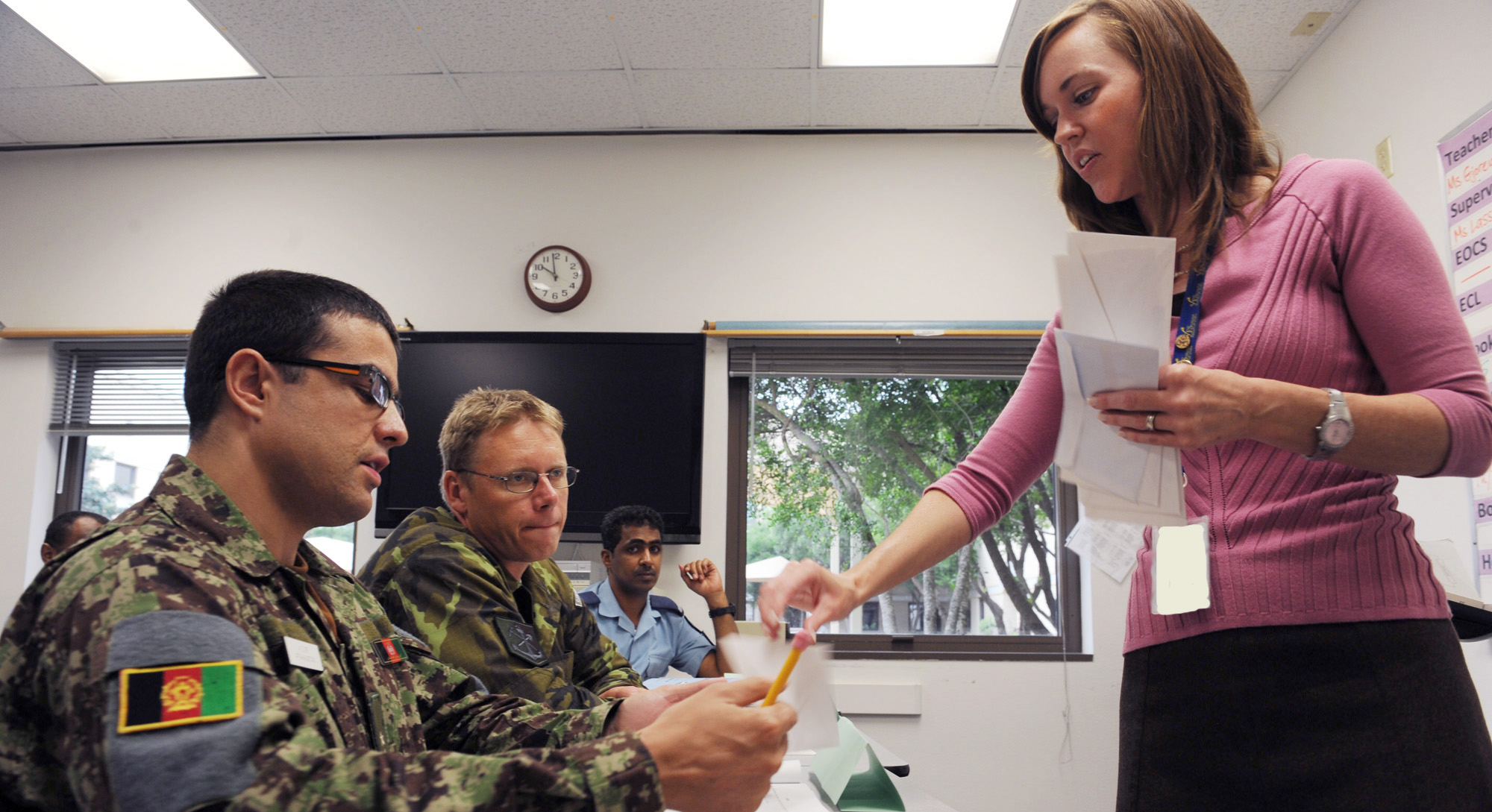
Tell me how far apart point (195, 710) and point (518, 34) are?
124 inches

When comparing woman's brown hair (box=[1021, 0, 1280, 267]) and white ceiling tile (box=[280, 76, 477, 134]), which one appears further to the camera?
white ceiling tile (box=[280, 76, 477, 134])

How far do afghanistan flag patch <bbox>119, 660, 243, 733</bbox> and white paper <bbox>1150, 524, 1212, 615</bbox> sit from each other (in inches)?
33.7

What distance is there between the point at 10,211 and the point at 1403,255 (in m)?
5.35

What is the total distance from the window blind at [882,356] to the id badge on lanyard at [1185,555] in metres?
2.94

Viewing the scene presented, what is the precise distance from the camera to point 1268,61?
346 centimetres

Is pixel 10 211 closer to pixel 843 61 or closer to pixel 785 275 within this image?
pixel 785 275

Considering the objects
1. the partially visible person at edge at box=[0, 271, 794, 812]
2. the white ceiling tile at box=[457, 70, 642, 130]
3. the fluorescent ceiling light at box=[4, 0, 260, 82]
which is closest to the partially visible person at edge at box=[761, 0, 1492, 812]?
the partially visible person at edge at box=[0, 271, 794, 812]

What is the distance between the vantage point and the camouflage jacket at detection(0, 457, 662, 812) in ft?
2.35

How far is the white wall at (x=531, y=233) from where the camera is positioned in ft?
13.1

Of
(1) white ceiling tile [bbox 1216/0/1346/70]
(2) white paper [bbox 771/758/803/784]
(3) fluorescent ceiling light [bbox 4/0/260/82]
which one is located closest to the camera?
(2) white paper [bbox 771/758/803/784]

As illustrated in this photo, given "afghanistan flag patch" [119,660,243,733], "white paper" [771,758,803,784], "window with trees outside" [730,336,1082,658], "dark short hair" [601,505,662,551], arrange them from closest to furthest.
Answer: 1. "afghanistan flag patch" [119,660,243,733]
2. "white paper" [771,758,803,784]
3. "dark short hair" [601,505,662,551]
4. "window with trees outside" [730,336,1082,658]

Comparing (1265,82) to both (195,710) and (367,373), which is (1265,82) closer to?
(367,373)

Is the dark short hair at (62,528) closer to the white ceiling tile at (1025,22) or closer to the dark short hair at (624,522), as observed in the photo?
the dark short hair at (624,522)

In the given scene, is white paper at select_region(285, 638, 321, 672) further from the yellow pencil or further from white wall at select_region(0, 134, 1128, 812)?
white wall at select_region(0, 134, 1128, 812)
